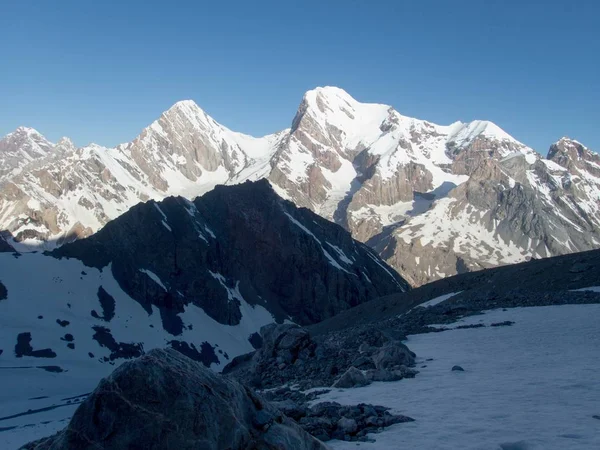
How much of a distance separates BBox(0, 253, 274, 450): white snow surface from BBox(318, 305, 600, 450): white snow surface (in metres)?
47.7

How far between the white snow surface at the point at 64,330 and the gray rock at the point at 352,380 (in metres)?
46.5

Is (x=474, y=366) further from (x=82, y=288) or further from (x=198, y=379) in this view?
(x=82, y=288)

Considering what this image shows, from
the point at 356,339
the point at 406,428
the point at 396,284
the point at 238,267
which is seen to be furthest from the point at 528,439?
the point at 396,284

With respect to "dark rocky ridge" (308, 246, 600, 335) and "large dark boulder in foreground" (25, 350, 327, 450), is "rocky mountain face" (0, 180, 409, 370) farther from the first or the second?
"large dark boulder in foreground" (25, 350, 327, 450)

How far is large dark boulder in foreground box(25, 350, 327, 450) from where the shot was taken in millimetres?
7406

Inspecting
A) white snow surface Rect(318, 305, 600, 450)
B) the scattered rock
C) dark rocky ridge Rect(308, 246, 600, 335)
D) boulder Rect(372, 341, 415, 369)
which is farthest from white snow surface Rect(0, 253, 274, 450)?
white snow surface Rect(318, 305, 600, 450)

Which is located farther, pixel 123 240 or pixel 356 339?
pixel 123 240

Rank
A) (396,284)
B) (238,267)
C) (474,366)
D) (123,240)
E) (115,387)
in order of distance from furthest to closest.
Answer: (396,284) → (238,267) → (123,240) → (474,366) → (115,387)

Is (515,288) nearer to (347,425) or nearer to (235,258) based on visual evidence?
(347,425)

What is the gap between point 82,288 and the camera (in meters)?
105

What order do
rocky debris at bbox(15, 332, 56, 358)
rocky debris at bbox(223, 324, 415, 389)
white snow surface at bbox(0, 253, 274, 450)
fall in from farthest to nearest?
rocky debris at bbox(15, 332, 56, 358) < white snow surface at bbox(0, 253, 274, 450) < rocky debris at bbox(223, 324, 415, 389)

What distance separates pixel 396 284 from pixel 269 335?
144 metres

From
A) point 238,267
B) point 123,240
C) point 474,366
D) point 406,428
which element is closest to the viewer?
point 406,428

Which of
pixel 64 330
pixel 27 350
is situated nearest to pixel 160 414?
pixel 27 350
